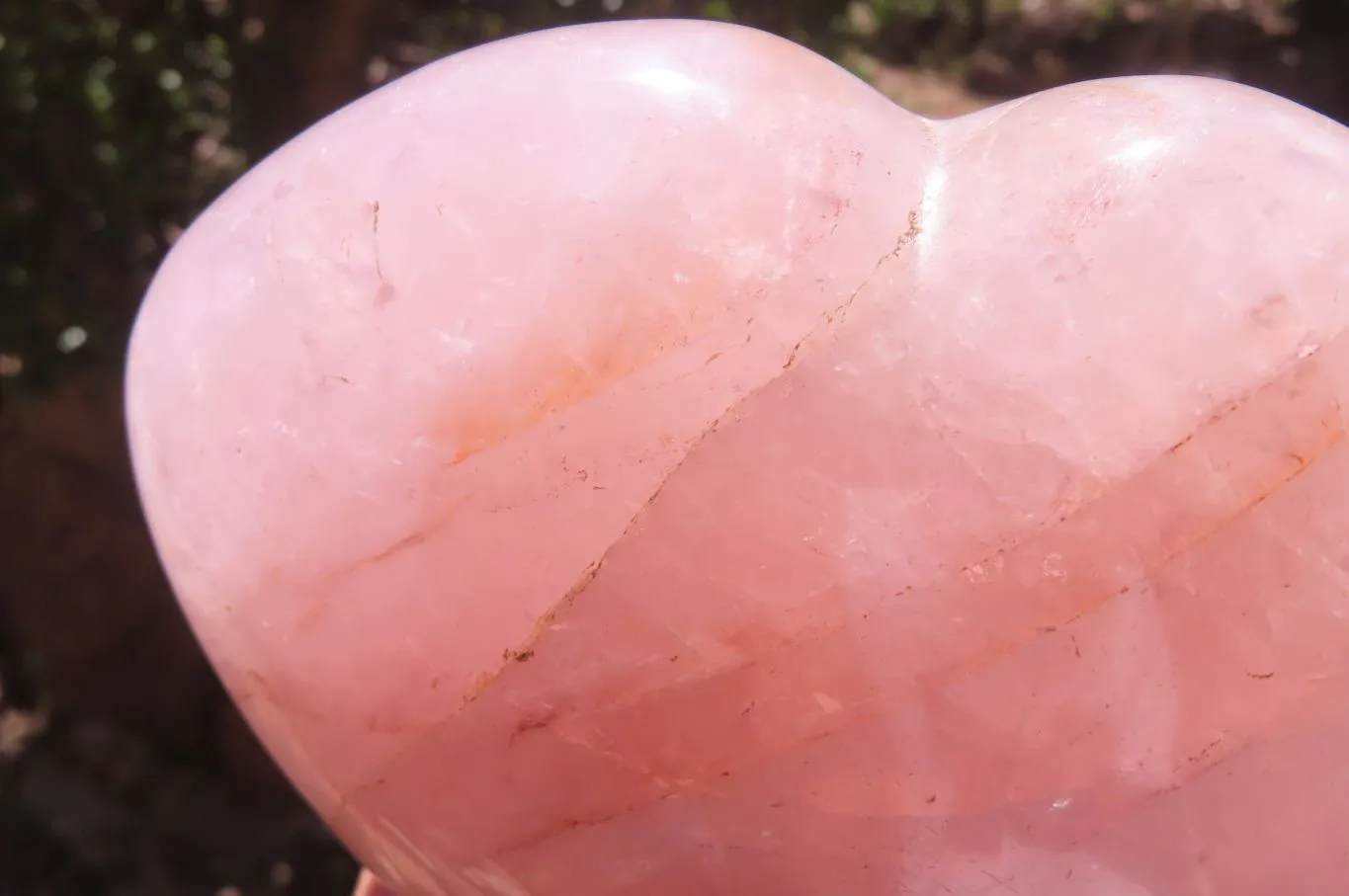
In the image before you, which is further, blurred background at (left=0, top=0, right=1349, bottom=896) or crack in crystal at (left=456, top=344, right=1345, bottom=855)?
blurred background at (left=0, top=0, right=1349, bottom=896)

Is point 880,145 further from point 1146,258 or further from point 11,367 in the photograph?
point 11,367

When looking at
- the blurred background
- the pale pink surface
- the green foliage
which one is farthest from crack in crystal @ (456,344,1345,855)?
the green foliage

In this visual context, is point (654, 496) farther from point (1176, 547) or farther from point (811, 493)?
point (1176, 547)

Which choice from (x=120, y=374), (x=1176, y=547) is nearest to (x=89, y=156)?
(x=120, y=374)

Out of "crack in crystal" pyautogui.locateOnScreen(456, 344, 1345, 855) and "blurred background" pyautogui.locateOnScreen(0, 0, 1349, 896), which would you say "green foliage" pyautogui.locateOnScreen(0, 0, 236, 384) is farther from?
"crack in crystal" pyautogui.locateOnScreen(456, 344, 1345, 855)

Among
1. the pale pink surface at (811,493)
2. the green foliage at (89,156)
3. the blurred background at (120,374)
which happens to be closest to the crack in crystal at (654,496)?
the pale pink surface at (811,493)

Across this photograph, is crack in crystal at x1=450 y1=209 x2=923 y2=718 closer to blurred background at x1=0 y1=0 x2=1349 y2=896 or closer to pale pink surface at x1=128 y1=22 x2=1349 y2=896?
pale pink surface at x1=128 y1=22 x2=1349 y2=896
